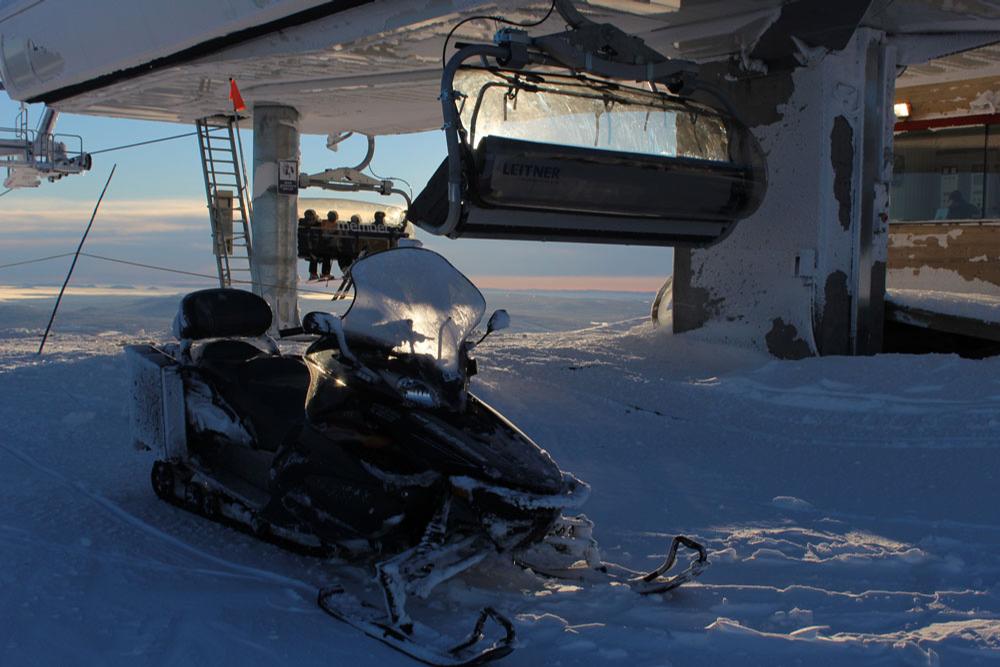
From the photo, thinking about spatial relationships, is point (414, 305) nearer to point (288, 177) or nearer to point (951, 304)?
point (951, 304)

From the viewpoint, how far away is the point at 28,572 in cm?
354

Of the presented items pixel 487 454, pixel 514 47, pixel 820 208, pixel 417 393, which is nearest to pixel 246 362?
pixel 417 393

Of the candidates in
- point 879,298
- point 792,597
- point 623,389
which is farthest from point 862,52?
point 792,597

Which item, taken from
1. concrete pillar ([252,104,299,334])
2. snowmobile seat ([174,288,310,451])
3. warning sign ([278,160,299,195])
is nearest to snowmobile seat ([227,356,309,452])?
snowmobile seat ([174,288,310,451])

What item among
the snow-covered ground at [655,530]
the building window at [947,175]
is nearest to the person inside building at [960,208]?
the building window at [947,175]

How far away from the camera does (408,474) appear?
347 centimetres

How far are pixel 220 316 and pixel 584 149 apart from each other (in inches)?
106

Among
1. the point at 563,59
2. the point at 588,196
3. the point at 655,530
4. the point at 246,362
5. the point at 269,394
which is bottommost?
the point at 655,530

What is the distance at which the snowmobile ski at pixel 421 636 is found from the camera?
9.23 feet

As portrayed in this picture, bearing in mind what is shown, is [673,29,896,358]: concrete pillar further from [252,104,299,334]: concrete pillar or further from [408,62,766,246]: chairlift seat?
[252,104,299,334]: concrete pillar

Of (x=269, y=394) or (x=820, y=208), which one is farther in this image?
(x=820, y=208)

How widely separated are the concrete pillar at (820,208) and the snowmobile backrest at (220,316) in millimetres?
5411

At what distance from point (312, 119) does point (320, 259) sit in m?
2.53

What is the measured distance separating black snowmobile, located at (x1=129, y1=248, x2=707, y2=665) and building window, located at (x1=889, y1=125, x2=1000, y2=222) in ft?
35.9
